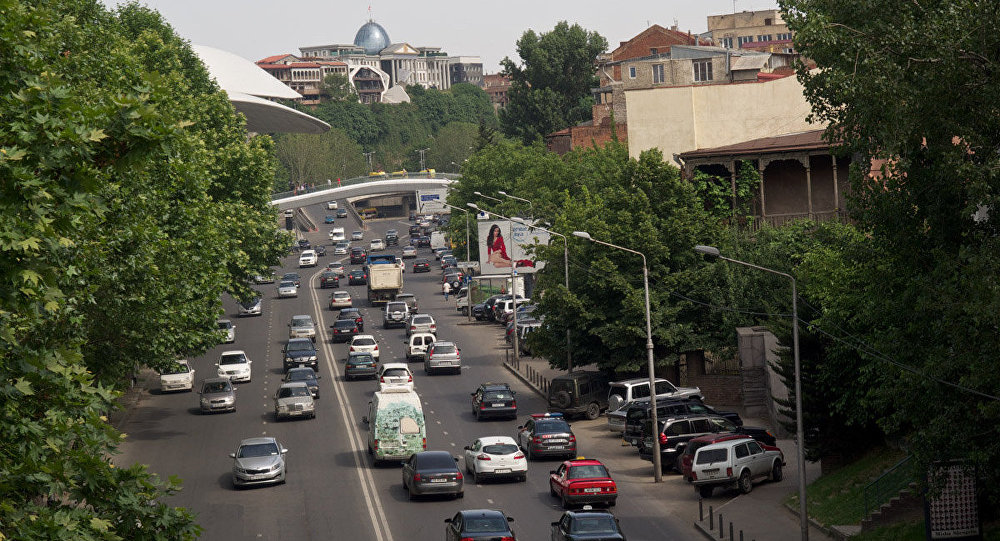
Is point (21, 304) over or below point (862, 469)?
over

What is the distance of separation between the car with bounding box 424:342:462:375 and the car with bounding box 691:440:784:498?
24.0 meters

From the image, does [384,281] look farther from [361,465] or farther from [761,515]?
[761,515]

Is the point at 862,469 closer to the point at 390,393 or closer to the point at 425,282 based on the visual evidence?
the point at 390,393

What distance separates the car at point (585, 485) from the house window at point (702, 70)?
7626 centimetres

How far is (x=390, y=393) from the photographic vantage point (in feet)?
→ 126

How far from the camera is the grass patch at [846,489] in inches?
1163

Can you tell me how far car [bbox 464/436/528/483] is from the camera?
35062mm

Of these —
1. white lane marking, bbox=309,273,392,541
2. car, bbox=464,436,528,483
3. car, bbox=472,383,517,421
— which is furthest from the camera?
car, bbox=472,383,517,421

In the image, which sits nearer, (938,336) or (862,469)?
(938,336)

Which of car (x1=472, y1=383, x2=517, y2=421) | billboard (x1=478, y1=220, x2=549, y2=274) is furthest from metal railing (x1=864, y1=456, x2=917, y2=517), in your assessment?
billboard (x1=478, y1=220, x2=549, y2=274)

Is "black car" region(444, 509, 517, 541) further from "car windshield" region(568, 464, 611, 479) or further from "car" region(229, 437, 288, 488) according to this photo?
"car" region(229, 437, 288, 488)

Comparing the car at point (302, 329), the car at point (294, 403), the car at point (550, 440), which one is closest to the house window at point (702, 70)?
the car at point (302, 329)

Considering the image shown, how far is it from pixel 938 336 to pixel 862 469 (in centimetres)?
1187

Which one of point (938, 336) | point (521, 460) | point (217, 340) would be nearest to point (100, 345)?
point (217, 340)
